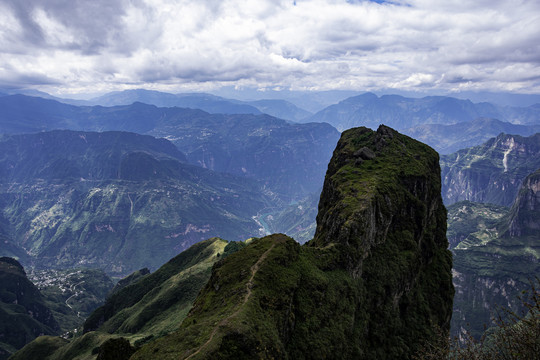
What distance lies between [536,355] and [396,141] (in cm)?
10039

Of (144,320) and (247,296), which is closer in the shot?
(247,296)

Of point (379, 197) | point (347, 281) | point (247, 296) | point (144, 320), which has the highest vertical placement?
point (379, 197)

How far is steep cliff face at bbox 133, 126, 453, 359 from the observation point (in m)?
45.6

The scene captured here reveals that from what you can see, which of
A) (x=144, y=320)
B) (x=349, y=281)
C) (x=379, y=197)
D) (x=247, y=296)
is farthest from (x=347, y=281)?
(x=144, y=320)

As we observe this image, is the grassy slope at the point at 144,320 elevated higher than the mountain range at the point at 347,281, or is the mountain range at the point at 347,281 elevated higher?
the mountain range at the point at 347,281

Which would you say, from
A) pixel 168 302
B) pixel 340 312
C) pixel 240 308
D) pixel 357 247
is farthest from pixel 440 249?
pixel 168 302

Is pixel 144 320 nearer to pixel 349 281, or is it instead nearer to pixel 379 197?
pixel 349 281

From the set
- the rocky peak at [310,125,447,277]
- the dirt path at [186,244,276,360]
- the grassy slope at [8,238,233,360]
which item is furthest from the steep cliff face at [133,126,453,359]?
the grassy slope at [8,238,233,360]

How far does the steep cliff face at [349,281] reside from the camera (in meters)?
45.6

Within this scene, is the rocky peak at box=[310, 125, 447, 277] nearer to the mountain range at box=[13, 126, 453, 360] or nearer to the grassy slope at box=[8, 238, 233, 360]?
the mountain range at box=[13, 126, 453, 360]

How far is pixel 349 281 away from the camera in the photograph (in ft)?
219

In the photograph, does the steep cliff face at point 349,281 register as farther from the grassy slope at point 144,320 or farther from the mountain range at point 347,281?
the grassy slope at point 144,320

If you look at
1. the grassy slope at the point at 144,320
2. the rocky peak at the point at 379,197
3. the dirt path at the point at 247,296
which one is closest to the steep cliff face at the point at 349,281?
the dirt path at the point at 247,296

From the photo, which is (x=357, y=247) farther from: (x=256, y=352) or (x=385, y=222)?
(x=256, y=352)
